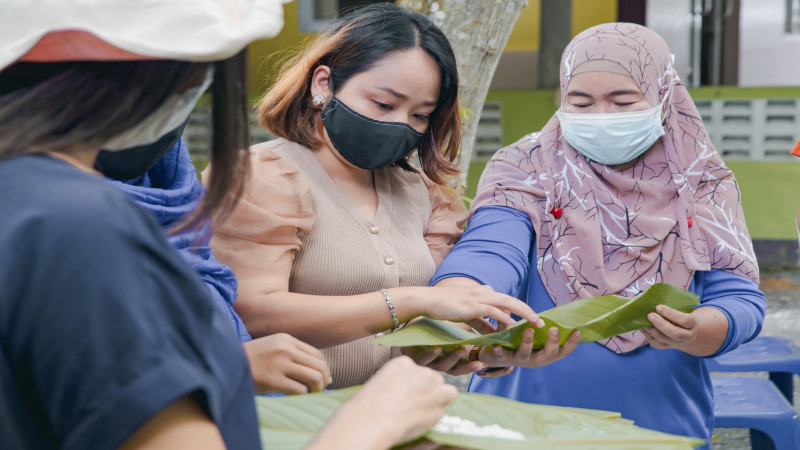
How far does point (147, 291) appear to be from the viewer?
739 mm

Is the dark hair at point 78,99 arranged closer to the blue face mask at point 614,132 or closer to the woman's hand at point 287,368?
the woman's hand at point 287,368

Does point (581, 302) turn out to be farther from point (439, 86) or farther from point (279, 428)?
point (279, 428)

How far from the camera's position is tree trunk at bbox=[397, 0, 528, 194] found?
3016 millimetres

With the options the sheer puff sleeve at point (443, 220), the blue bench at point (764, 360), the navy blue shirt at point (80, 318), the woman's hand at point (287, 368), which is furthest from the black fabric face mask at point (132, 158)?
the blue bench at point (764, 360)

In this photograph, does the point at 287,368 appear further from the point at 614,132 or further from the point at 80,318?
the point at 614,132

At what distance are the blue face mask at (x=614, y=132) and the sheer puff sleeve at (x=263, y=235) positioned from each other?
0.76 m

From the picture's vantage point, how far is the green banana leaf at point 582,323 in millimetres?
1648

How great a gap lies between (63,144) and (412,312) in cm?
106

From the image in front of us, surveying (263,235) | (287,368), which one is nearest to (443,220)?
(263,235)

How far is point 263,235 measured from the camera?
177 centimetres

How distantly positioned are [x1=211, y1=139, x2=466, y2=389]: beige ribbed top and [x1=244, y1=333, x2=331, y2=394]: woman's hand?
0.90 feet

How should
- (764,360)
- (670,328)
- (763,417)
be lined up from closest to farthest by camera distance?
(670,328), (763,417), (764,360)

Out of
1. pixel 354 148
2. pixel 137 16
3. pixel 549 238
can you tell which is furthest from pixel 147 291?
pixel 549 238

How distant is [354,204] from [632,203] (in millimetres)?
732
